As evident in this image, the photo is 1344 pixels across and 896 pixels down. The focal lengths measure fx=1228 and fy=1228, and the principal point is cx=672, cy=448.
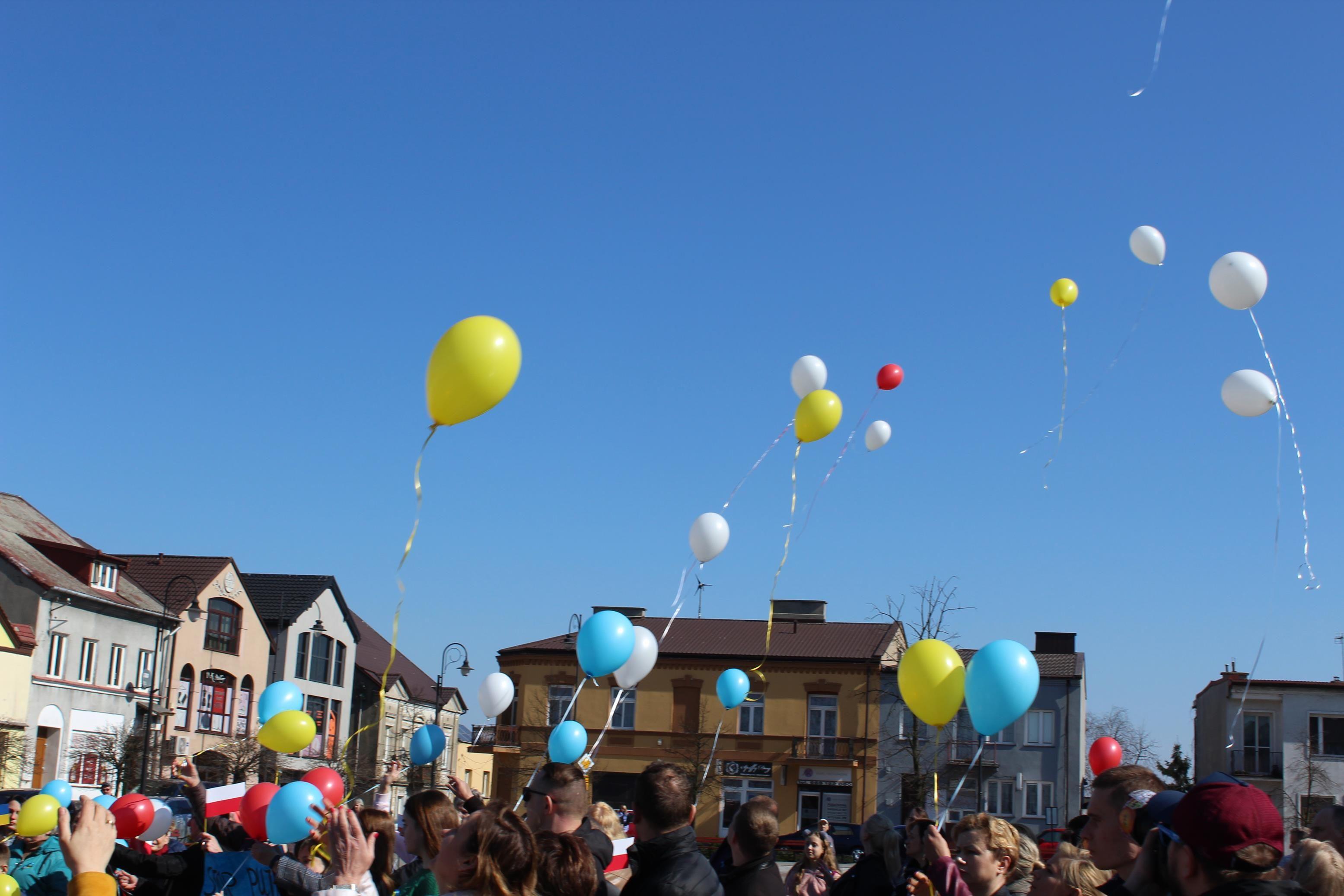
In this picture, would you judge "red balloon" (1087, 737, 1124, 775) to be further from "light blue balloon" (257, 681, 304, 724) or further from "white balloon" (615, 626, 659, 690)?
"light blue balloon" (257, 681, 304, 724)

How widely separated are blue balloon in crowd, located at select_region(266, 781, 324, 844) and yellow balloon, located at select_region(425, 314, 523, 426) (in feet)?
10.5

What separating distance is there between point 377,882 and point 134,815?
2.30 m

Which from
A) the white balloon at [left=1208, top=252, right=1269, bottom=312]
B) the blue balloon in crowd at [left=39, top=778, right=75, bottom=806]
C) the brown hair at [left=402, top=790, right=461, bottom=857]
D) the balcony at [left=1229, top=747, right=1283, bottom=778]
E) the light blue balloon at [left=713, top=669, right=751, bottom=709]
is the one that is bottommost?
the balcony at [left=1229, top=747, right=1283, bottom=778]

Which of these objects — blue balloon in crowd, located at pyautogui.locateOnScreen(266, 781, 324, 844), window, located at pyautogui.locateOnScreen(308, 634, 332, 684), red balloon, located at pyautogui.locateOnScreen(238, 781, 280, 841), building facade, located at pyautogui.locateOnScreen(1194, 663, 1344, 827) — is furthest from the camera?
window, located at pyautogui.locateOnScreen(308, 634, 332, 684)

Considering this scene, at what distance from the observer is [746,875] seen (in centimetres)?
565

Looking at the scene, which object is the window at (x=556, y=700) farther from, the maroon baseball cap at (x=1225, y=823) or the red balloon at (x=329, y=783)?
the maroon baseball cap at (x=1225, y=823)

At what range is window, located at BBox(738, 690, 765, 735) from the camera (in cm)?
4666

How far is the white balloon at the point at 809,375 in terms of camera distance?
15.2 m

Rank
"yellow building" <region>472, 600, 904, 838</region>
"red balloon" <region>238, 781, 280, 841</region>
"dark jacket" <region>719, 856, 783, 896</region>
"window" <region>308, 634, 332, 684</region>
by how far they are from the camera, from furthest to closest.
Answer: "window" <region>308, 634, 332, 684</region>
"yellow building" <region>472, 600, 904, 838</region>
"red balloon" <region>238, 781, 280, 841</region>
"dark jacket" <region>719, 856, 783, 896</region>

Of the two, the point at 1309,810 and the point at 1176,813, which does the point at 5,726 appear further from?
the point at 1309,810

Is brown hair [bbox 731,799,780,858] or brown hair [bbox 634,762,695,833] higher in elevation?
brown hair [bbox 634,762,695,833]

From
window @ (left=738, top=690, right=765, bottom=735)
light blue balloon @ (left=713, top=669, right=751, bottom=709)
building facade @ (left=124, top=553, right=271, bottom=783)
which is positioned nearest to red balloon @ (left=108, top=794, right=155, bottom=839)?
light blue balloon @ (left=713, top=669, right=751, bottom=709)

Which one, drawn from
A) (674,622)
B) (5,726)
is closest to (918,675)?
(5,726)

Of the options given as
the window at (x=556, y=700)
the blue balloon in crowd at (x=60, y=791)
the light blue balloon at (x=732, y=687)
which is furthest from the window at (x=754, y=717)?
the blue balloon in crowd at (x=60, y=791)
